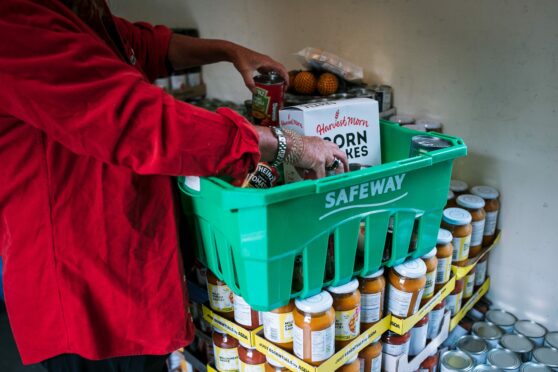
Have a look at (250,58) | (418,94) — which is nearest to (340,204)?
(250,58)

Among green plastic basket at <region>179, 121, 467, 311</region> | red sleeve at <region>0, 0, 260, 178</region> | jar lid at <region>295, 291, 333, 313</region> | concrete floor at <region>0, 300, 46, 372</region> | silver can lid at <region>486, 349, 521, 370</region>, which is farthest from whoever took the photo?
concrete floor at <region>0, 300, 46, 372</region>

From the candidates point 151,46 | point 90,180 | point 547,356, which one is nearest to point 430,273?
point 547,356

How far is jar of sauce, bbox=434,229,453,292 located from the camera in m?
1.34

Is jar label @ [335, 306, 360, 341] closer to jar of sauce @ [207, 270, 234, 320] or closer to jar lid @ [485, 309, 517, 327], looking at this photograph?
jar of sauce @ [207, 270, 234, 320]

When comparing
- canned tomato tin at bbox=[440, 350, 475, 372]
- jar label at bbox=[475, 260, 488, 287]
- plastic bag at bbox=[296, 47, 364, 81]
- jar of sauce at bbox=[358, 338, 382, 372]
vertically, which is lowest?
canned tomato tin at bbox=[440, 350, 475, 372]

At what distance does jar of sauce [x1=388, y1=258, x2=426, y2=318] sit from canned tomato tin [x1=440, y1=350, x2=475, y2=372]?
0.46 meters

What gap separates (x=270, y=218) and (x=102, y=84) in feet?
1.16

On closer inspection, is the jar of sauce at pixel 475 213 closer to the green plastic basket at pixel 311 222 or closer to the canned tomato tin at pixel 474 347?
the canned tomato tin at pixel 474 347

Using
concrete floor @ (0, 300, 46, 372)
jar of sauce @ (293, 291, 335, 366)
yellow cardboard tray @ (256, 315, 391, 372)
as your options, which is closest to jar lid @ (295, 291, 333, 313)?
jar of sauce @ (293, 291, 335, 366)

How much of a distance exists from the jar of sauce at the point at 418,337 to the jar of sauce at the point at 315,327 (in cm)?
41

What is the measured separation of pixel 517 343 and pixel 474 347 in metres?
0.17

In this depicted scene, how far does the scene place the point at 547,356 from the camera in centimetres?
162

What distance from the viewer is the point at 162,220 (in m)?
0.99

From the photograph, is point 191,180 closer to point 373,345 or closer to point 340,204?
point 340,204
